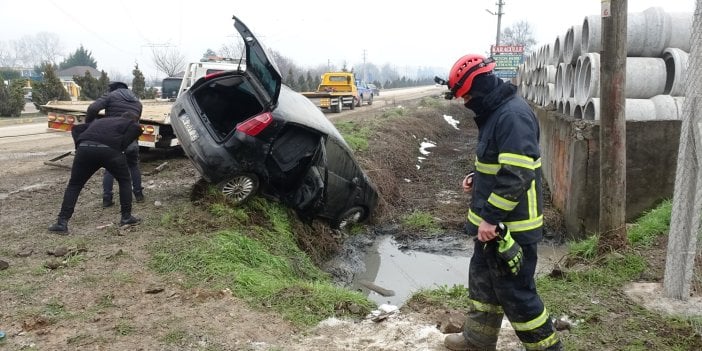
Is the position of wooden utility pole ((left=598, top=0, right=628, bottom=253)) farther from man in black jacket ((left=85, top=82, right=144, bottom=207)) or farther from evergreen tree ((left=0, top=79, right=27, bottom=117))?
evergreen tree ((left=0, top=79, right=27, bottom=117))

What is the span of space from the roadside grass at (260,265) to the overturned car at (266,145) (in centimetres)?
32

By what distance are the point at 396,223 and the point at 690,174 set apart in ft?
14.6

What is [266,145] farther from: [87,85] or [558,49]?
[87,85]

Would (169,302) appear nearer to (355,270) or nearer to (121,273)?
(121,273)

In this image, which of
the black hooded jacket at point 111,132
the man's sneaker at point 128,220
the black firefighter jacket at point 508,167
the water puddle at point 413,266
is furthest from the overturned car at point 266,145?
the black firefighter jacket at point 508,167

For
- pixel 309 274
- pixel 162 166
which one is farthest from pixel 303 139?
pixel 162 166

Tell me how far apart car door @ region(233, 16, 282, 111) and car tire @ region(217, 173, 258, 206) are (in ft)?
2.65

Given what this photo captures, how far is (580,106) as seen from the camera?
740 cm

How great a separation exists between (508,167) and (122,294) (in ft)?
9.61

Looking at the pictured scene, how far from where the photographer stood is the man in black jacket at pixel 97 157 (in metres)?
Answer: 5.14

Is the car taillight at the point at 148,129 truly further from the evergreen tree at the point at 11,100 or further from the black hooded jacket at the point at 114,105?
the evergreen tree at the point at 11,100

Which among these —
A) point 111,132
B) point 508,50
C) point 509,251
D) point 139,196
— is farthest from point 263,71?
point 508,50

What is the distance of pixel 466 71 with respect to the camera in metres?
2.89

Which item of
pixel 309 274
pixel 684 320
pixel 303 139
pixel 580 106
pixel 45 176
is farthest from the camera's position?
pixel 45 176
